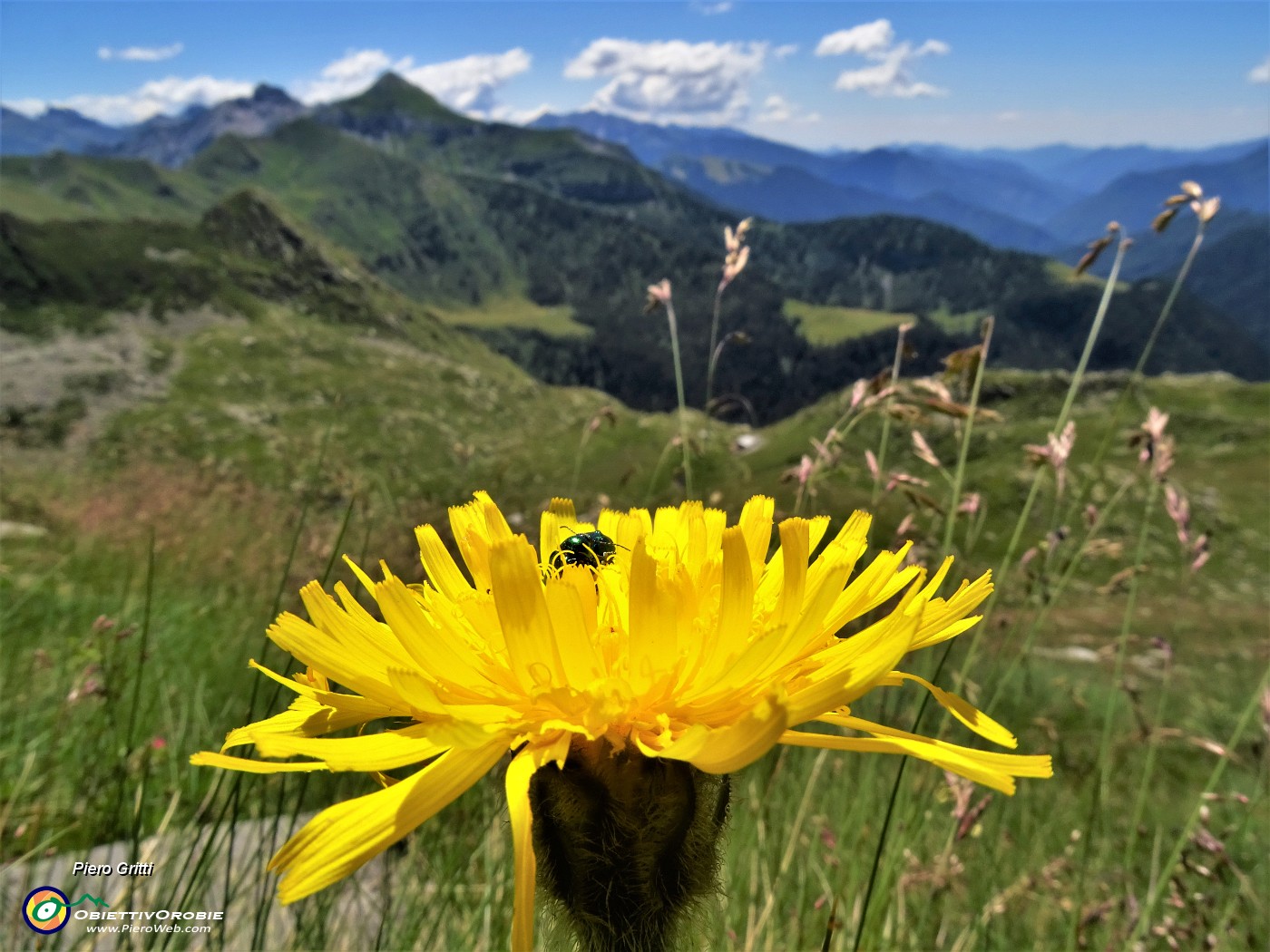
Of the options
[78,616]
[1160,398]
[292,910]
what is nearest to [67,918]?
[292,910]

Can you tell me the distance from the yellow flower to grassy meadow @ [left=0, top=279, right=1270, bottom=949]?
1.02 ft

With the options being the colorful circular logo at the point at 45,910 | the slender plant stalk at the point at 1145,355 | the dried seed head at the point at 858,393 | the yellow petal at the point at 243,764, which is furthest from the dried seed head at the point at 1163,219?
the colorful circular logo at the point at 45,910

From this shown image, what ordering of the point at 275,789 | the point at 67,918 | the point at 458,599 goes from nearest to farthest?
the point at 458,599, the point at 67,918, the point at 275,789

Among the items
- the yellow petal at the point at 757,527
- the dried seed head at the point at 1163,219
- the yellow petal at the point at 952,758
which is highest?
the dried seed head at the point at 1163,219

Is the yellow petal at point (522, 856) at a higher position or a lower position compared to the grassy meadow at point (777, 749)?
higher

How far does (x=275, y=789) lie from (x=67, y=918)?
1.64 meters

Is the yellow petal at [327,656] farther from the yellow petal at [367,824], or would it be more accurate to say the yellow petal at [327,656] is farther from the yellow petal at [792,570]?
the yellow petal at [792,570]

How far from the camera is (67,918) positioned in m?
2.32

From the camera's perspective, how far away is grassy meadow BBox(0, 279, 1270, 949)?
2.65 meters

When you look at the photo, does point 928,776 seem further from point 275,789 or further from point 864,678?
point 275,789

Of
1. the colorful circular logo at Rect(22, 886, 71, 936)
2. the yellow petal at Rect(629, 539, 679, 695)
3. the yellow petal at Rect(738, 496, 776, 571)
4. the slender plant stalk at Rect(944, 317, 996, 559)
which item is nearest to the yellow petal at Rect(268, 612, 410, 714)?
the yellow petal at Rect(629, 539, 679, 695)

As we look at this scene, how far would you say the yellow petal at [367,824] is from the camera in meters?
0.91

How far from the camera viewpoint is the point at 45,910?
2.32 meters

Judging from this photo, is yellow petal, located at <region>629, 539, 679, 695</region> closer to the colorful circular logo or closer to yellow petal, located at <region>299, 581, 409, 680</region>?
yellow petal, located at <region>299, 581, 409, 680</region>
